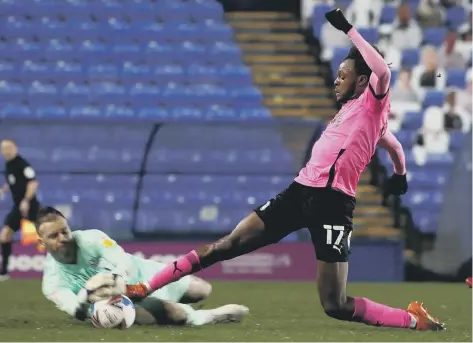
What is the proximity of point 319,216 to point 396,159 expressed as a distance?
723 millimetres

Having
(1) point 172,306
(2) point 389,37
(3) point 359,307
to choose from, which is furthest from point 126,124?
(3) point 359,307

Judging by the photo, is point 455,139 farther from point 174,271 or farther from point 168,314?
point 174,271

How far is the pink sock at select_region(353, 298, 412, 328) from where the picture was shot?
638cm

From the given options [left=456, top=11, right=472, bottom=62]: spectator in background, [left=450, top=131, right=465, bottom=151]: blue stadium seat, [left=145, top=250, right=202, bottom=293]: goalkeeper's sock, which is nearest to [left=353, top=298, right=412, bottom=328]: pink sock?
[left=145, top=250, right=202, bottom=293]: goalkeeper's sock

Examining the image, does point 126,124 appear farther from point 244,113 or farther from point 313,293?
point 313,293

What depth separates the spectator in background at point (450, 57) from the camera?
603 inches

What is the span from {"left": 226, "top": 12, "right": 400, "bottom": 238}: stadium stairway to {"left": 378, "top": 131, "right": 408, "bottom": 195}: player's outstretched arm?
8.25m

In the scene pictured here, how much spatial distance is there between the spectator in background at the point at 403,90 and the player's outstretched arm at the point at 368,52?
29.2ft

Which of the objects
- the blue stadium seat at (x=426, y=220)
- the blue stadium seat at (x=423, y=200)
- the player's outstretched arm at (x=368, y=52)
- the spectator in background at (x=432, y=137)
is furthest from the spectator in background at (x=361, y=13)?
the player's outstretched arm at (x=368, y=52)

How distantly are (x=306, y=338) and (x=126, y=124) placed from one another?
6.61 meters

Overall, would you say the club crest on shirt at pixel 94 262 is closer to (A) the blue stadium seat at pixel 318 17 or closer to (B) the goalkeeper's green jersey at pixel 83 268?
(B) the goalkeeper's green jersey at pixel 83 268

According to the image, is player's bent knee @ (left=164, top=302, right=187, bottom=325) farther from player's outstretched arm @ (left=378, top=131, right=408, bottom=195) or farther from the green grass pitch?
player's outstretched arm @ (left=378, top=131, right=408, bottom=195)

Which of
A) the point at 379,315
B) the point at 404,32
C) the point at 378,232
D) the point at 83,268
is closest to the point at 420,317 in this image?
the point at 379,315

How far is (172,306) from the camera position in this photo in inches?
275
